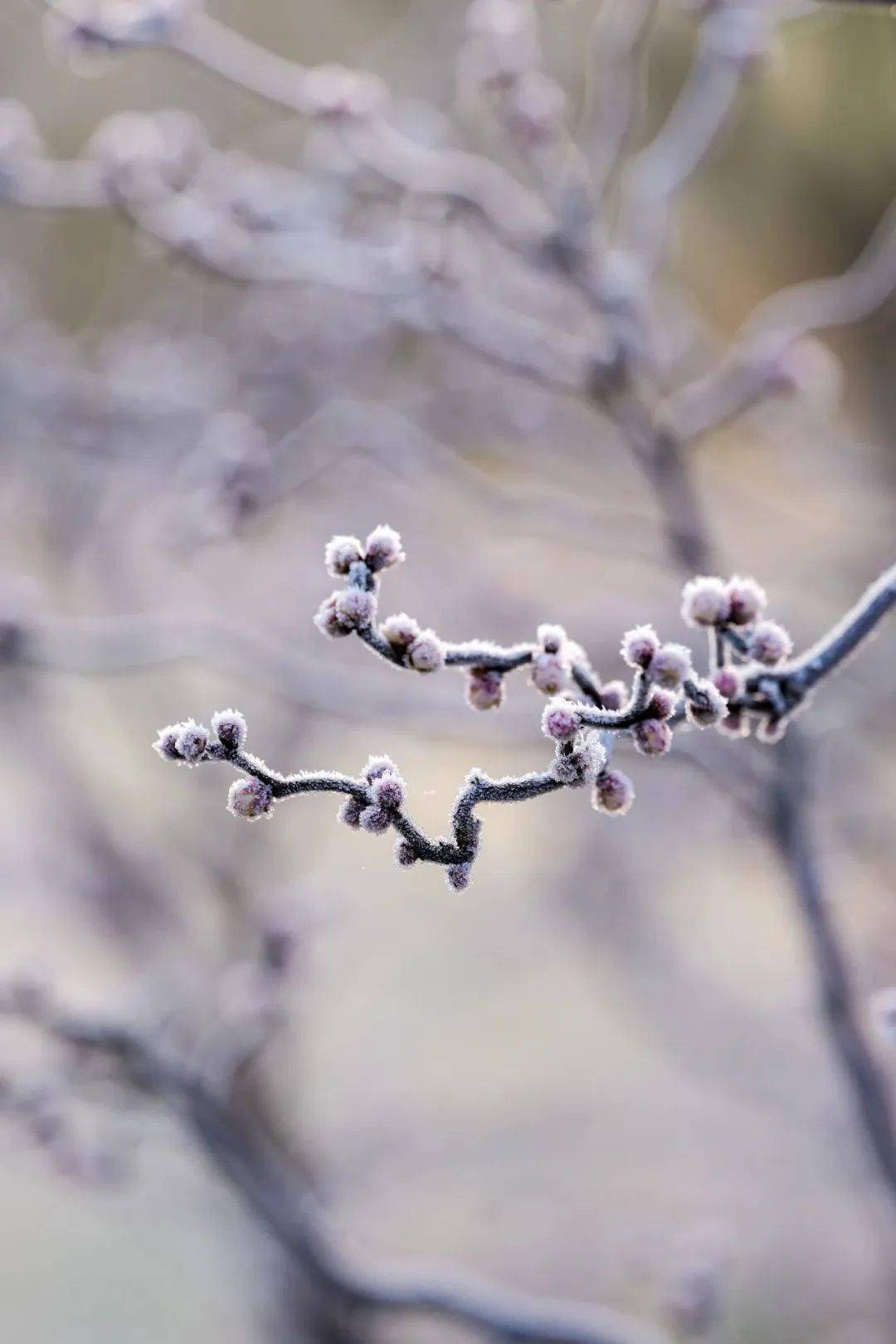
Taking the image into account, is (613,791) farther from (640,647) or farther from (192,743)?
(192,743)

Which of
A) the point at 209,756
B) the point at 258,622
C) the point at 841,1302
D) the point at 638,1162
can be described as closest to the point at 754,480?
the point at 258,622

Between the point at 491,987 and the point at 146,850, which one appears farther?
the point at 491,987

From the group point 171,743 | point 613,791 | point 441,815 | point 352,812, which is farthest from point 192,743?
point 441,815

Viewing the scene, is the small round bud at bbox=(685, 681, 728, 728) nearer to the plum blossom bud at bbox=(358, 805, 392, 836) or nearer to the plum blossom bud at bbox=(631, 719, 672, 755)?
the plum blossom bud at bbox=(631, 719, 672, 755)

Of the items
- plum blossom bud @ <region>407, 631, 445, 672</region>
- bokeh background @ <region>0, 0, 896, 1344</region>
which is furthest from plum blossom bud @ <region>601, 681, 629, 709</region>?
bokeh background @ <region>0, 0, 896, 1344</region>

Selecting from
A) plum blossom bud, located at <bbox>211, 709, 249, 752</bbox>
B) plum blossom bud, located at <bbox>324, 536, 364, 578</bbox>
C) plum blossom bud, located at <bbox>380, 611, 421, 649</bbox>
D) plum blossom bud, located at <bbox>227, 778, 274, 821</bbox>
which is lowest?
plum blossom bud, located at <bbox>227, 778, 274, 821</bbox>

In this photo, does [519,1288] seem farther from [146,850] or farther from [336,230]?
[336,230]
